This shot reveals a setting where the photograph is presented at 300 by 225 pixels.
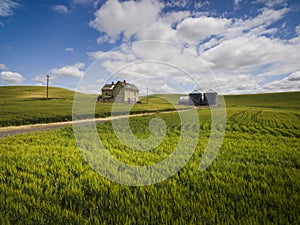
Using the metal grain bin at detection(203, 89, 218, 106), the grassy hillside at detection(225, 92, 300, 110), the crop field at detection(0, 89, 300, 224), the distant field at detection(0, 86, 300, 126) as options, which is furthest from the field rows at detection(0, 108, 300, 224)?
the grassy hillside at detection(225, 92, 300, 110)

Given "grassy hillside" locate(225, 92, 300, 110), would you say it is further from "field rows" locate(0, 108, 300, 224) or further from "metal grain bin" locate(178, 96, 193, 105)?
"field rows" locate(0, 108, 300, 224)

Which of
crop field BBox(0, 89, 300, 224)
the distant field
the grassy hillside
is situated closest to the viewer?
crop field BBox(0, 89, 300, 224)

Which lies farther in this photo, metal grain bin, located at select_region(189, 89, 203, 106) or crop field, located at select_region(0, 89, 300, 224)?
metal grain bin, located at select_region(189, 89, 203, 106)

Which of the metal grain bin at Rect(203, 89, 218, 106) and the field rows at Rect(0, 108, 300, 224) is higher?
the metal grain bin at Rect(203, 89, 218, 106)

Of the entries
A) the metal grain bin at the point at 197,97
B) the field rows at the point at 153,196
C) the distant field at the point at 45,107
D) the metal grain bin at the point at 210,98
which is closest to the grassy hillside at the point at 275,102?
the distant field at the point at 45,107

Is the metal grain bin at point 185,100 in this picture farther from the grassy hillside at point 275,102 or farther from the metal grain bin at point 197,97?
the grassy hillside at point 275,102

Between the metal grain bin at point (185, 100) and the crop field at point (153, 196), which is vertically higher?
the metal grain bin at point (185, 100)

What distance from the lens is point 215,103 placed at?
2675 inches

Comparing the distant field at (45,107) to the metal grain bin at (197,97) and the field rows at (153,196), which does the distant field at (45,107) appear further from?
the field rows at (153,196)

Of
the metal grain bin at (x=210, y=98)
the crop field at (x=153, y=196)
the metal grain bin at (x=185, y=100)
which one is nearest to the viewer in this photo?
the crop field at (x=153, y=196)

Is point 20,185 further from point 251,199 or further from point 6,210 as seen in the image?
point 251,199

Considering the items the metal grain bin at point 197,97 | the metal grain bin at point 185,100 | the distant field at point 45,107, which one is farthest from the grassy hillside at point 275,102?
the metal grain bin at point 185,100

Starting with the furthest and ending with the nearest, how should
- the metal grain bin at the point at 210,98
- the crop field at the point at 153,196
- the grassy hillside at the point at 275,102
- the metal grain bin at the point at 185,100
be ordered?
the grassy hillside at the point at 275,102 < the metal grain bin at the point at 185,100 < the metal grain bin at the point at 210,98 < the crop field at the point at 153,196

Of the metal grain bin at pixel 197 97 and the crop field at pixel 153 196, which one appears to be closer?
the crop field at pixel 153 196
